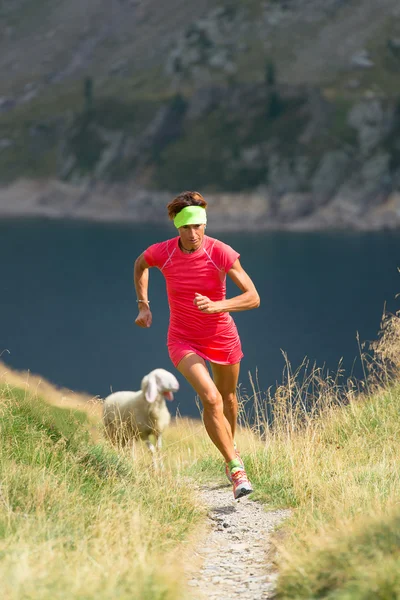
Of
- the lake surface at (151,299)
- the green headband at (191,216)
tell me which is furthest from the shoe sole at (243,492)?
the lake surface at (151,299)

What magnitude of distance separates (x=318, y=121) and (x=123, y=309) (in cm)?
5704

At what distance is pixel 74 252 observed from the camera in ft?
301

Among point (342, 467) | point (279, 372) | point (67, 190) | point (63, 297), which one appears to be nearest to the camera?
point (342, 467)

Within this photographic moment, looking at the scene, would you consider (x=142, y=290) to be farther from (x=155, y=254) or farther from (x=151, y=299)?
(x=151, y=299)

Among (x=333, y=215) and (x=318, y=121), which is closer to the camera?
(x=333, y=215)

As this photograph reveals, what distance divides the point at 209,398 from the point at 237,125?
11749 centimetres

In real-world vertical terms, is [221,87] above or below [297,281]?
above

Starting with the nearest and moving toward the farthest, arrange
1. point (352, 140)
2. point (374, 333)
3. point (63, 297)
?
1. point (374, 333)
2. point (63, 297)
3. point (352, 140)

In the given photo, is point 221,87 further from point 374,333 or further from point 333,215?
point 374,333

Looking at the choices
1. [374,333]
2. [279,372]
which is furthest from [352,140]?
[279,372]

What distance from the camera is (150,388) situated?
10602 mm

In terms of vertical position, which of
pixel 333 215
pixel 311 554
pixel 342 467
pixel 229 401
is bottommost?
pixel 333 215

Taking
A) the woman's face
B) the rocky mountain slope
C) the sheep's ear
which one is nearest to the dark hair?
the woman's face

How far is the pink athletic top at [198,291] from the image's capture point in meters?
7.21
